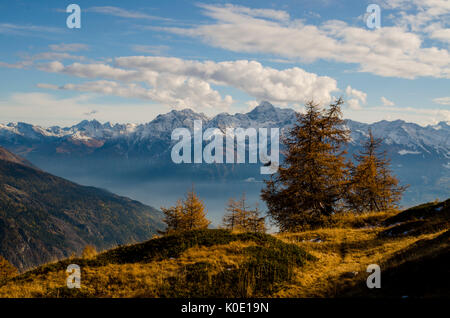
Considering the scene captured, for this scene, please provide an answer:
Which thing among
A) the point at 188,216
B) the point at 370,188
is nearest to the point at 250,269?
the point at 370,188

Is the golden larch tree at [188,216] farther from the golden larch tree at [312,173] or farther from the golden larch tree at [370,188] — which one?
the golden larch tree at [370,188]

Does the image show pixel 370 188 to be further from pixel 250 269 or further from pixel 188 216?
pixel 188 216

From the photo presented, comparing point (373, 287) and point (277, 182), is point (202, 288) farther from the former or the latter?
point (277, 182)

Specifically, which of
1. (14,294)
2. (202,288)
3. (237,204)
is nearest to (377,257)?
(202,288)

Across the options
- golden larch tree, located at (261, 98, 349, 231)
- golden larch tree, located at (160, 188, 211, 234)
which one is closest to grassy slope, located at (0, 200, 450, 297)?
golden larch tree, located at (261, 98, 349, 231)

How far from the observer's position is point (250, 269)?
10898mm

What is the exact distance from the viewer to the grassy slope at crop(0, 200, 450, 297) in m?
9.02

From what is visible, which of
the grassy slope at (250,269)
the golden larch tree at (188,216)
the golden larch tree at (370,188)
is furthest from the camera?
the golden larch tree at (188,216)

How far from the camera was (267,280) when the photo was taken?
33.5 ft

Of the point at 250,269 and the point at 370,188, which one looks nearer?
the point at 250,269

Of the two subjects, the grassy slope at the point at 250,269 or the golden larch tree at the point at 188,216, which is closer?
the grassy slope at the point at 250,269

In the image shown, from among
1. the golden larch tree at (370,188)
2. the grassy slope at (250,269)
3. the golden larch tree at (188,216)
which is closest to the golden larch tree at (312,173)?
the golden larch tree at (370,188)

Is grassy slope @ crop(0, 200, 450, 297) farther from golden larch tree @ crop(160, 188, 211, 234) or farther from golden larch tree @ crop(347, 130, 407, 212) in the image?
golden larch tree @ crop(160, 188, 211, 234)

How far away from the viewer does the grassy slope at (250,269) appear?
29.6ft
